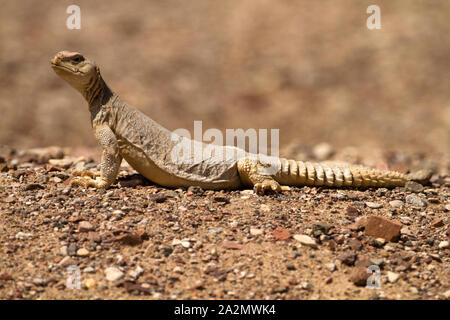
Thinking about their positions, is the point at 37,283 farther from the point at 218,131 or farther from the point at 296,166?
the point at 218,131

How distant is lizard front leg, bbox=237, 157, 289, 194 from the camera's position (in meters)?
7.36

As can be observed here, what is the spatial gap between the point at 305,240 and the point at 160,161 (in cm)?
244

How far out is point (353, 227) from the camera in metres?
6.42

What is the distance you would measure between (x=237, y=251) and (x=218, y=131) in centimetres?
1199

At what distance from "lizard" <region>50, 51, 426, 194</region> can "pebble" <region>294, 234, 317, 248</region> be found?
128 cm

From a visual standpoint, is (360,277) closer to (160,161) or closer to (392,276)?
(392,276)

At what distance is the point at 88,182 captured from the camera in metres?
7.32

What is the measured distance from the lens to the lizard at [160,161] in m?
7.32

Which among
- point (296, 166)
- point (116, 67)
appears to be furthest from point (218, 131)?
point (296, 166)

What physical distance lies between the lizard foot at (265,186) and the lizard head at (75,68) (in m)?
2.71

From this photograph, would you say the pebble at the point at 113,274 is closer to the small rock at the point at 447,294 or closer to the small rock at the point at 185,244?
the small rock at the point at 185,244

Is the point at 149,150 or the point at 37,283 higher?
the point at 149,150

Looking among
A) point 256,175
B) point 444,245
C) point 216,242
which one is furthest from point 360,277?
point 256,175

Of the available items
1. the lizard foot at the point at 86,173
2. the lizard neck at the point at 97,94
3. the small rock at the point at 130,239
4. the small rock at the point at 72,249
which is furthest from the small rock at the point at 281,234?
the lizard neck at the point at 97,94
